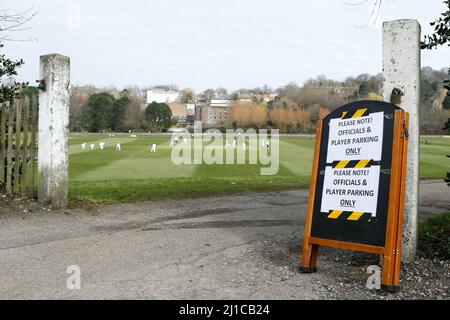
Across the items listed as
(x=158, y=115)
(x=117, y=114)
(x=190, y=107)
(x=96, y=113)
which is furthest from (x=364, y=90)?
(x=190, y=107)

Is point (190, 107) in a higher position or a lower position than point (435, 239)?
higher

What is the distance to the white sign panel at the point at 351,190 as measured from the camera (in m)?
5.22

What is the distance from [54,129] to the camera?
9.30 metres

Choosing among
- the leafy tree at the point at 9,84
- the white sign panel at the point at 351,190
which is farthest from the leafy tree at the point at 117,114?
the white sign panel at the point at 351,190

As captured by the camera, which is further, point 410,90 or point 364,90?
point 364,90

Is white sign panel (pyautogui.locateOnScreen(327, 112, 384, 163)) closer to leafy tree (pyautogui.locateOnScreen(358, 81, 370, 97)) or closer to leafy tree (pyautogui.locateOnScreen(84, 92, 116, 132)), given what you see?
leafy tree (pyautogui.locateOnScreen(358, 81, 370, 97))

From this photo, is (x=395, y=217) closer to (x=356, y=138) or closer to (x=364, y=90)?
(x=356, y=138)

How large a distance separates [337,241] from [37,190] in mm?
6978

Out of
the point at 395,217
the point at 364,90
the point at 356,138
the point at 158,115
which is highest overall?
the point at 364,90

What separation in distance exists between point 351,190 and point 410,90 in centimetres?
158

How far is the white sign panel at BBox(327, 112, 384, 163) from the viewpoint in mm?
5286

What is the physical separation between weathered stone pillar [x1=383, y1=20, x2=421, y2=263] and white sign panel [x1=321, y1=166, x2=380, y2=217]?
0.86 m

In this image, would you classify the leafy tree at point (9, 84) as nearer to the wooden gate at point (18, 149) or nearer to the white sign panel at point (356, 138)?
the wooden gate at point (18, 149)
